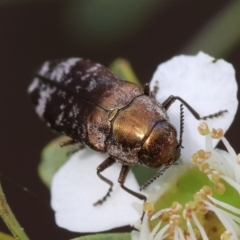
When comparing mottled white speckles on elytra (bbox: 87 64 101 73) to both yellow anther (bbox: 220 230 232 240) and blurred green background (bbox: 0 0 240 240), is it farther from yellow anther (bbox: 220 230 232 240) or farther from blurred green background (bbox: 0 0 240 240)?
blurred green background (bbox: 0 0 240 240)

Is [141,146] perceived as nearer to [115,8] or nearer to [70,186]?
[70,186]

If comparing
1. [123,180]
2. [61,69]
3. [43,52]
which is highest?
[61,69]

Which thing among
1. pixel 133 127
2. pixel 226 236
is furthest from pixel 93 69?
pixel 226 236

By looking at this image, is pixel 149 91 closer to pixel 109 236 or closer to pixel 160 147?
pixel 160 147

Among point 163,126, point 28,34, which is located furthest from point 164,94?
point 28,34

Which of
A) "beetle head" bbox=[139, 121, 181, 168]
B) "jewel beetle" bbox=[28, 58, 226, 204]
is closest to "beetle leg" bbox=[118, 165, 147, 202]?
"jewel beetle" bbox=[28, 58, 226, 204]

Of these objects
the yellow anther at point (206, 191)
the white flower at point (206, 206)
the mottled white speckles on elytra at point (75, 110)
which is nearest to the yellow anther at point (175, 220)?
the white flower at point (206, 206)

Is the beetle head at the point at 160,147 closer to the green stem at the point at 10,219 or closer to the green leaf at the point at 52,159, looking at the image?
the green leaf at the point at 52,159

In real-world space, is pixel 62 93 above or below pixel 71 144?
above
